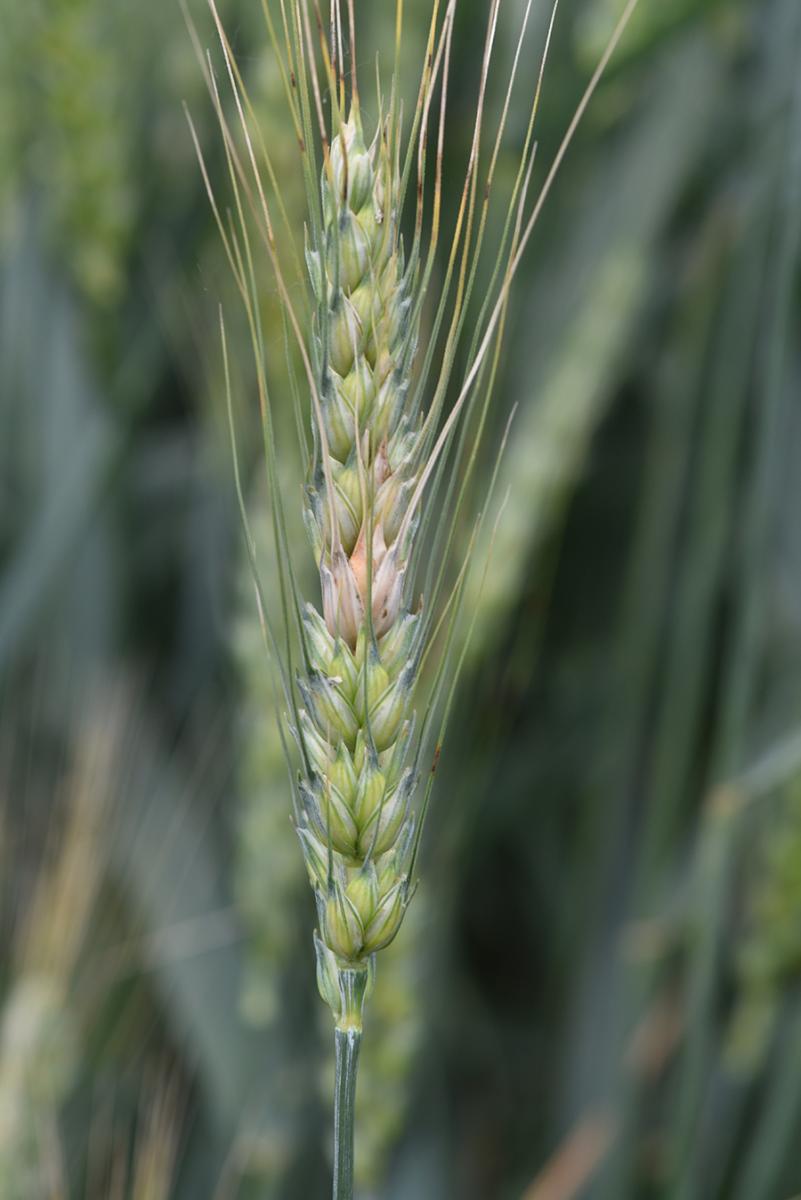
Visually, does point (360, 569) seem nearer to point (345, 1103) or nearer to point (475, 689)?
point (345, 1103)

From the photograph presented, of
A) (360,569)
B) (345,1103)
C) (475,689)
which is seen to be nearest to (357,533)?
(360,569)

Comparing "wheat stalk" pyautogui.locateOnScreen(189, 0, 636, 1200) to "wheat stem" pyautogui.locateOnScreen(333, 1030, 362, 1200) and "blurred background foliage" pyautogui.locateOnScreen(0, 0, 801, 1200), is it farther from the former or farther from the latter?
"blurred background foliage" pyautogui.locateOnScreen(0, 0, 801, 1200)

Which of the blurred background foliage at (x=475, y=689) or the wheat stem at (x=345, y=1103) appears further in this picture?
the blurred background foliage at (x=475, y=689)

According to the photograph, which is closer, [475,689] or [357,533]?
[357,533]

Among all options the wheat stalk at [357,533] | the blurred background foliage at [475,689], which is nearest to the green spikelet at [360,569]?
the wheat stalk at [357,533]

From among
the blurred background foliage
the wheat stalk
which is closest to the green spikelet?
the wheat stalk

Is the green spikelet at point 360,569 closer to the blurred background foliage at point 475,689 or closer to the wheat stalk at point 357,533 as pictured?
the wheat stalk at point 357,533

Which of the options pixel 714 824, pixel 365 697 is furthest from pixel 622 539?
pixel 365 697

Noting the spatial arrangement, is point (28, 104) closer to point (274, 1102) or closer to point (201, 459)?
point (201, 459)
